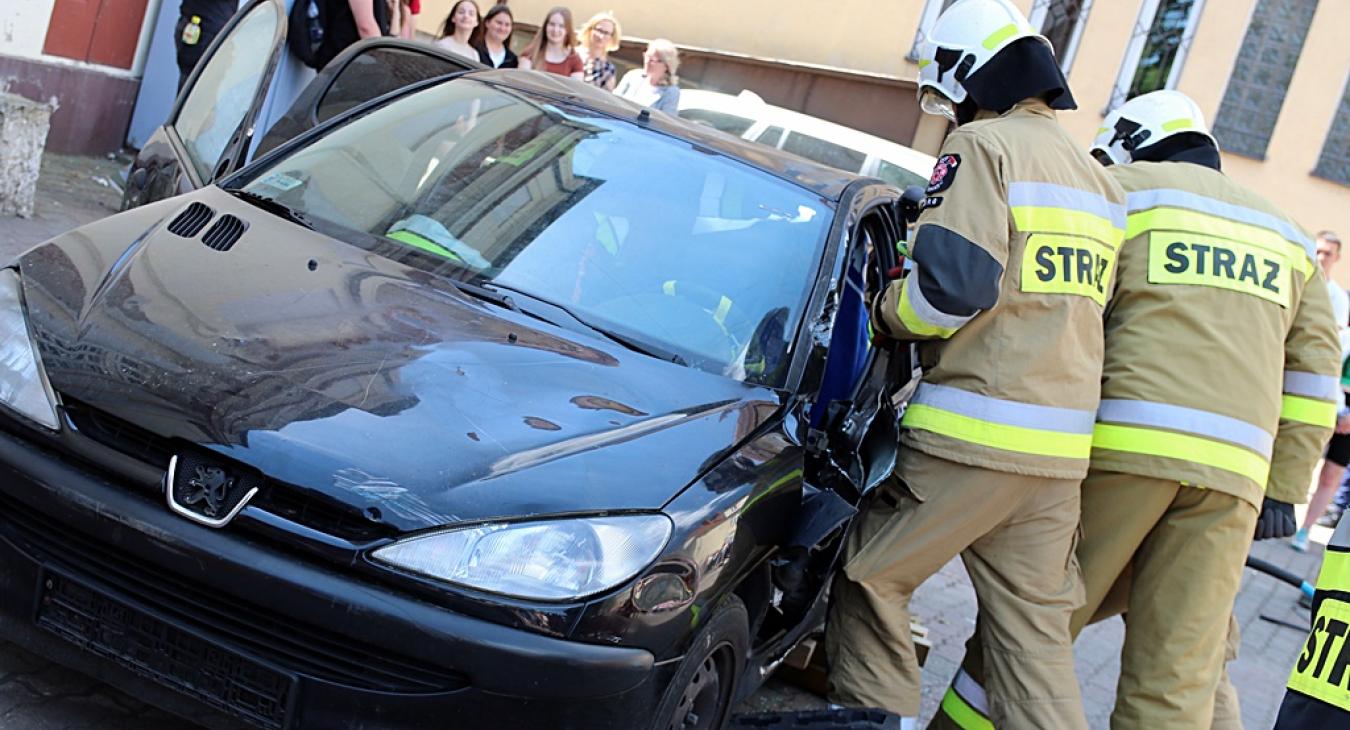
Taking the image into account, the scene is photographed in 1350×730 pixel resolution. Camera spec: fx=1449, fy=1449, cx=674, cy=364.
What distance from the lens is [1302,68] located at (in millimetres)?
16531

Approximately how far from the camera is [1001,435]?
11.8ft

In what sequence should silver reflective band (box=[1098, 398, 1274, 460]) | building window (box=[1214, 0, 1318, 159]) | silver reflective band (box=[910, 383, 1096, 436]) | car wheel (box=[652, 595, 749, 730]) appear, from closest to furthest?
car wheel (box=[652, 595, 749, 730])
silver reflective band (box=[910, 383, 1096, 436])
silver reflective band (box=[1098, 398, 1274, 460])
building window (box=[1214, 0, 1318, 159])

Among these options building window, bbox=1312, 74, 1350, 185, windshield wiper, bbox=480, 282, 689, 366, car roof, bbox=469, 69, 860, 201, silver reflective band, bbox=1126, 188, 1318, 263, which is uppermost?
building window, bbox=1312, 74, 1350, 185

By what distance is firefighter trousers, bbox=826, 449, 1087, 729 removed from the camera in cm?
367

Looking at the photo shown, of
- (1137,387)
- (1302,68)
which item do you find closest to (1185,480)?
(1137,387)

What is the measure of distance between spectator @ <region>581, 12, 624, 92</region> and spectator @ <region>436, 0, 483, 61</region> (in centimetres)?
73

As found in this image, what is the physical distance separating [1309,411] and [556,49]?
5.93 meters

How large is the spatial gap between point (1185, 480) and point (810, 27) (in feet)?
48.7

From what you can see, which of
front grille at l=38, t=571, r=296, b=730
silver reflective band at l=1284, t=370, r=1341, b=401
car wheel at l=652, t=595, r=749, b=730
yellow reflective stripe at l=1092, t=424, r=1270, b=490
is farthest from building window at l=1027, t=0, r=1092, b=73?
front grille at l=38, t=571, r=296, b=730

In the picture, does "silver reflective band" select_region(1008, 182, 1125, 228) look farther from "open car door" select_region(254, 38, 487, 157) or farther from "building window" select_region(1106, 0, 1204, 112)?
"building window" select_region(1106, 0, 1204, 112)

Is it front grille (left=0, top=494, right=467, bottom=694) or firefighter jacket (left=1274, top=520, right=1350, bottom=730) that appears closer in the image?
firefighter jacket (left=1274, top=520, right=1350, bottom=730)

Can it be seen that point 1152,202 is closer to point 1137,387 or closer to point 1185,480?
point 1137,387

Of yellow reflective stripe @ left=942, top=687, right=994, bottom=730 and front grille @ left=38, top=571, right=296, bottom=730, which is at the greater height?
front grille @ left=38, top=571, right=296, bottom=730

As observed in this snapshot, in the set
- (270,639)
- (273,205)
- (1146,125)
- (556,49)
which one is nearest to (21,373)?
(270,639)
